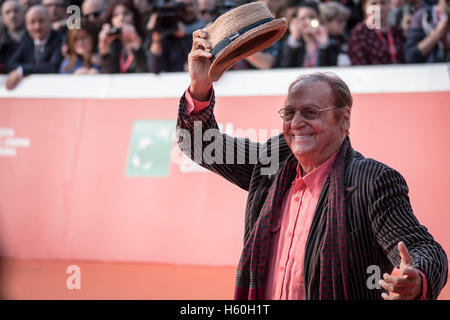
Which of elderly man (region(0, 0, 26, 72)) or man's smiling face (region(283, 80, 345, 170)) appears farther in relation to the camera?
elderly man (region(0, 0, 26, 72))

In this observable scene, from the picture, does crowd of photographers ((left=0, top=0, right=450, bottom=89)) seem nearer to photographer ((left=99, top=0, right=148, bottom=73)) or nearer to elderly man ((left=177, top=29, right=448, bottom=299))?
photographer ((left=99, top=0, right=148, bottom=73))

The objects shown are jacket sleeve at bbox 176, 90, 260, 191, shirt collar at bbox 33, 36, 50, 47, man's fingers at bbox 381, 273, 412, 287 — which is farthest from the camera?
shirt collar at bbox 33, 36, 50, 47

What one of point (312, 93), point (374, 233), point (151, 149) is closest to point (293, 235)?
point (374, 233)

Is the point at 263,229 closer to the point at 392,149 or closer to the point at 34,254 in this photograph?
the point at 392,149

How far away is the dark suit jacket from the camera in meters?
5.74

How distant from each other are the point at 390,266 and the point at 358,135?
2.43 meters

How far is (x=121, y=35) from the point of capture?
5668 mm

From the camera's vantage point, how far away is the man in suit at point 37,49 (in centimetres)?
579

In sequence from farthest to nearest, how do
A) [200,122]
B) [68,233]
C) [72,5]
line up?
1. [72,5]
2. [68,233]
3. [200,122]

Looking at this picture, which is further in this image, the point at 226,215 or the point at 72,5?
the point at 72,5

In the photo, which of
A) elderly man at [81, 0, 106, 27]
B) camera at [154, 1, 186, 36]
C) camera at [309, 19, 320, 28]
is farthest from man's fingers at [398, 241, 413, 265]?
elderly man at [81, 0, 106, 27]

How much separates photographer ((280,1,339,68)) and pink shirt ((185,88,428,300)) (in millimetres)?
2959

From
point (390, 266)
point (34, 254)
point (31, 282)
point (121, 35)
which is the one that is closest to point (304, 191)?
point (390, 266)

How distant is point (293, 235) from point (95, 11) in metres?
4.46
